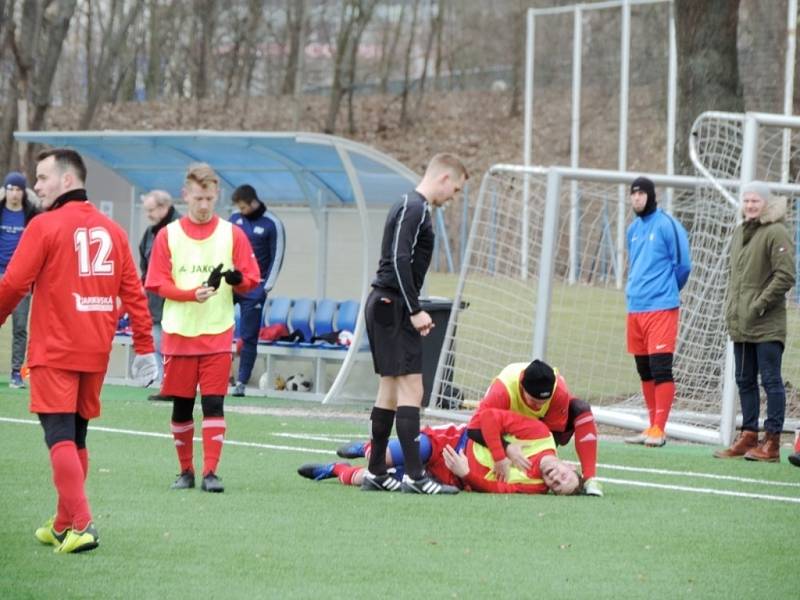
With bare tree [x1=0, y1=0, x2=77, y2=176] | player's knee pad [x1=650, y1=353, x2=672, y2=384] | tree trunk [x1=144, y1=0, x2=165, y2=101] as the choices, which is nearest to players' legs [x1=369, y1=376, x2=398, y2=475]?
player's knee pad [x1=650, y1=353, x2=672, y2=384]

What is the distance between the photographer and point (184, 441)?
9422 mm

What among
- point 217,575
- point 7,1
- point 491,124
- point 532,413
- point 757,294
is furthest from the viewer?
point 491,124

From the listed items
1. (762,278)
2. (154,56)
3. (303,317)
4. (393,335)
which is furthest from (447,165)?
(154,56)

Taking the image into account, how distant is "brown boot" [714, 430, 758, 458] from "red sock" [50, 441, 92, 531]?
611cm

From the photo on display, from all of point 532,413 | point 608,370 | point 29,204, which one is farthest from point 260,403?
point 532,413

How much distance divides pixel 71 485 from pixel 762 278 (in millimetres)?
6210

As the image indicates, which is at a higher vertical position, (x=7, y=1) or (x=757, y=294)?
(x=7, y=1)

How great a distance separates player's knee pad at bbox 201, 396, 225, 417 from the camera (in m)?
9.40

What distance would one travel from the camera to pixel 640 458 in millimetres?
11898

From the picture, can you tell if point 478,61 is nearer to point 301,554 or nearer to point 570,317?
point 570,317

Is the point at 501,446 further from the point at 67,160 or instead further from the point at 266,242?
the point at 266,242

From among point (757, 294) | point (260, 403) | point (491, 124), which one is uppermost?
point (491, 124)

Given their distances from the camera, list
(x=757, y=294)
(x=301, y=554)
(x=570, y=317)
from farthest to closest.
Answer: (x=570, y=317), (x=757, y=294), (x=301, y=554)

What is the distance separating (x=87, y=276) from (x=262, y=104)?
47144 mm
